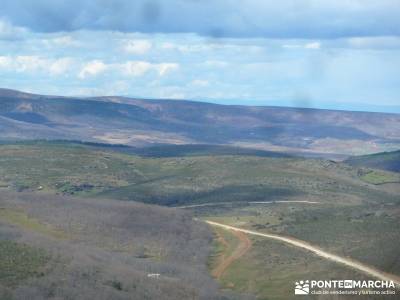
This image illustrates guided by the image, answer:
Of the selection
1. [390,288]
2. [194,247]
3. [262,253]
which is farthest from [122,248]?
[390,288]

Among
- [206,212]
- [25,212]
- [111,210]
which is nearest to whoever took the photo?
[25,212]

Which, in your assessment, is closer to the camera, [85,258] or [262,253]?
[85,258]

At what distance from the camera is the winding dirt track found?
4706 inches

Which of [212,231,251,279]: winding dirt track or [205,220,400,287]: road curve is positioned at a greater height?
[205,220,400,287]: road curve

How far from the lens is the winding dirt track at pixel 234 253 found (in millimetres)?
119525

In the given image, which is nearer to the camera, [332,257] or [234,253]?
[332,257]

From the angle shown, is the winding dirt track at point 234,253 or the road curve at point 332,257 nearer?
the road curve at point 332,257

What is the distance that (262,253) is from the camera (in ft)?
413

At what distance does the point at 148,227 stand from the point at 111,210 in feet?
40.1

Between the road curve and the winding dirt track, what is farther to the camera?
the winding dirt track

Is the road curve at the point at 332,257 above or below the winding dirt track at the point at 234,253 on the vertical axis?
above

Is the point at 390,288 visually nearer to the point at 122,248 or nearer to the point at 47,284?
the point at 47,284

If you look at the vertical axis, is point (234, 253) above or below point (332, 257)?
below

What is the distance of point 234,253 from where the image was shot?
13138cm
